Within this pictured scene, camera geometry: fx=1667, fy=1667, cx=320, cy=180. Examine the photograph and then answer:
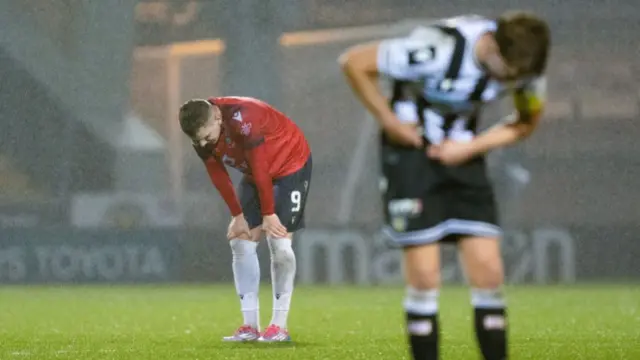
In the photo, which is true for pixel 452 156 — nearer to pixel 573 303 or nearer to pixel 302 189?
pixel 302 189

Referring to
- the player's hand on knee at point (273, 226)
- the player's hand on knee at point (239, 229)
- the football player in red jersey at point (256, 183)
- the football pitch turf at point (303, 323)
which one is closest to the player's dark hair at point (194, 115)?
the football player in red jersey at point (256, 183)

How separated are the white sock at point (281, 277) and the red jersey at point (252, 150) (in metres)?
0.34

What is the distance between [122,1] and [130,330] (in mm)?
10848

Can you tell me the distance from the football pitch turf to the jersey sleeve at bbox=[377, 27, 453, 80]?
2901mm

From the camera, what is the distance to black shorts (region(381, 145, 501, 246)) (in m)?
6.34

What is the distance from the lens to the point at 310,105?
70.0 ft

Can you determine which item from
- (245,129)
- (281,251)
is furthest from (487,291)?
(281,251)

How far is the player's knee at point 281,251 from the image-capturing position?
966cm

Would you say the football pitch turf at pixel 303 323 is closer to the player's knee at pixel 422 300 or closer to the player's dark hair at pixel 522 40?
the player's knee at pixel 422 300

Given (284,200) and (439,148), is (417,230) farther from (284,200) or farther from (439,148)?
(284,200)

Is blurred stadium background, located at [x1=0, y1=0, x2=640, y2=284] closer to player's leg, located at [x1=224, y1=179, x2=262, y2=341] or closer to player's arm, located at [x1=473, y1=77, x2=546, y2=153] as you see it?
player's leg, located at [x1=224, y1=179, x2=262, y2=341]

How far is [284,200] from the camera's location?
9891mm

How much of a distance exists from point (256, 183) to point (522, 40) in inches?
139

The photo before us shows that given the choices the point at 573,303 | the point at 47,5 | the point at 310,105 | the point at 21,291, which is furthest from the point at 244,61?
the point at 573,303
